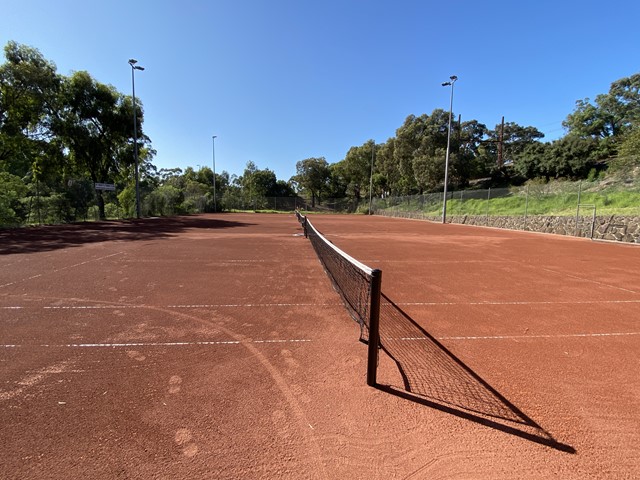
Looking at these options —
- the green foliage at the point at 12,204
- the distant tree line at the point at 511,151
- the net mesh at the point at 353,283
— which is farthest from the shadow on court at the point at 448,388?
the distant tree line at the point at 511,151

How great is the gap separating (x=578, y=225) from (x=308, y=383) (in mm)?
22214

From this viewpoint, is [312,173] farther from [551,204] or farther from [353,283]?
[353,283]

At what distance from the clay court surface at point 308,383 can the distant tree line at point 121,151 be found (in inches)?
912

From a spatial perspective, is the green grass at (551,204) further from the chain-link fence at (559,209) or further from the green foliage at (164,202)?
the green foliage at (164,202)

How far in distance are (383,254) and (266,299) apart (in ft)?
21.4

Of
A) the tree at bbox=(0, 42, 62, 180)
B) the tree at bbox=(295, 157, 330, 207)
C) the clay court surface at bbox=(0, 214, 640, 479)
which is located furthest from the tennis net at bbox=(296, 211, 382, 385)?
Answer: the tree at bbox=(295, 157, 330, 207)

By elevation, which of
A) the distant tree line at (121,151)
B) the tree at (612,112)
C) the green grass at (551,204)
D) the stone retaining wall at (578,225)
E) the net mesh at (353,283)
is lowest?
the net mesh at (353,283)

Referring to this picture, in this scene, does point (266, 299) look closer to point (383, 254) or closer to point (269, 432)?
point (269, 432)

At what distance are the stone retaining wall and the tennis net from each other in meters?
15.8

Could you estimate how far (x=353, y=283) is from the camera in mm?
7070

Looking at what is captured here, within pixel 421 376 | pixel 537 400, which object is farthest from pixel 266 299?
pixel 537 400

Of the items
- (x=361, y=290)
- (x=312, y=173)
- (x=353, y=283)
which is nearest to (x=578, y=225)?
(x=353, y=283)

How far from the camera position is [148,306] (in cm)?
567

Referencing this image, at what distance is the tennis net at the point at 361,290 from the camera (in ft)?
10.3
